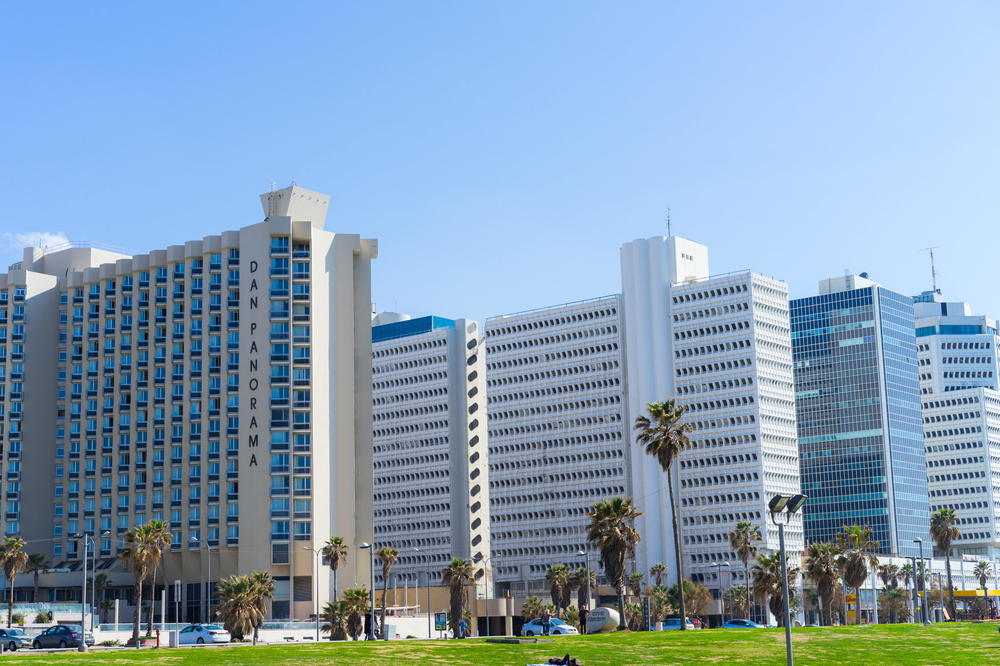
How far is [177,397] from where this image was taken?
492 ft

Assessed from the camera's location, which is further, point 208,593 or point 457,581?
point 457,581

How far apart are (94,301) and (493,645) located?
109341mm

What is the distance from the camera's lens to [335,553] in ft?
438

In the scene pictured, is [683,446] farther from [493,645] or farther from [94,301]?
[94,301]

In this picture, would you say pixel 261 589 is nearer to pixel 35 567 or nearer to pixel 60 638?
pixel 60 638

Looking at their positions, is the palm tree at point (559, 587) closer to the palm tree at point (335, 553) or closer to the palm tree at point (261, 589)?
the palm tree at point (335, 553)

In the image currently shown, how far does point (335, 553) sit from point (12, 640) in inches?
2267

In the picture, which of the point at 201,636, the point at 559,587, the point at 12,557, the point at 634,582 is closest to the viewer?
the point at 201,636

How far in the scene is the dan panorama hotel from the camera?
14212 centimetres

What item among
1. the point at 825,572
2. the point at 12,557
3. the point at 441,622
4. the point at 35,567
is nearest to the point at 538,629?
the point at 825,572

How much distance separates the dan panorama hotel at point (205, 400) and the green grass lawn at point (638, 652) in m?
76.0

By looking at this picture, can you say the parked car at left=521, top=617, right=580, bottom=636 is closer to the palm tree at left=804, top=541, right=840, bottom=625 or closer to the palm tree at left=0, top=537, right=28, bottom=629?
the palm tree at left=804, top=541, right=840, bottom=625

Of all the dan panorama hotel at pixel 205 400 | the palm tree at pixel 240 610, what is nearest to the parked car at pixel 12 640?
the palm tree at pixel 240 610

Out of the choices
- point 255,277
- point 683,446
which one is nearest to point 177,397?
point 255,277
